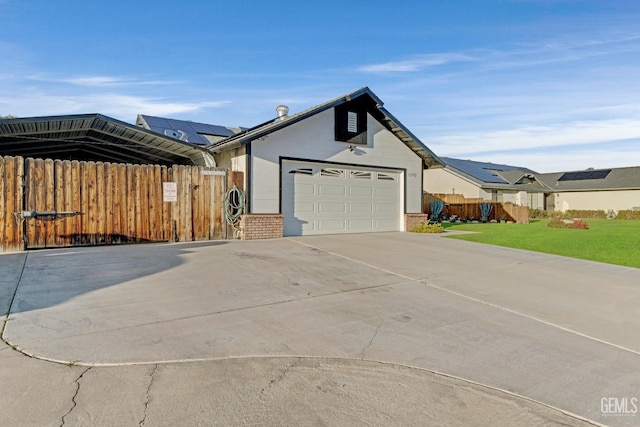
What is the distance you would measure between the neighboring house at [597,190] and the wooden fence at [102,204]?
37.4 metres

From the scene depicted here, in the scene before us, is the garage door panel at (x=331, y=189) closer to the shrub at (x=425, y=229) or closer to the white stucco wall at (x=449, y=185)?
the shrub at (x=425, y=229)

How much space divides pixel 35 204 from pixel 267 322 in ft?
27.9

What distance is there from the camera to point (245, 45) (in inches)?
573

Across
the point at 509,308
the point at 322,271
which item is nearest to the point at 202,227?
the point at 322,271

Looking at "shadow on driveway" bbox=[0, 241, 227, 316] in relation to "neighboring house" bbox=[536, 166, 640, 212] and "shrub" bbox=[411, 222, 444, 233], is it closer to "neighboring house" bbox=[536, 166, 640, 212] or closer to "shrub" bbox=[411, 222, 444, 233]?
"shrub" bbox=[411, 222, 444, 233]

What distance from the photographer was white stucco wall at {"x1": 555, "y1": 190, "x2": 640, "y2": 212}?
34844 mm

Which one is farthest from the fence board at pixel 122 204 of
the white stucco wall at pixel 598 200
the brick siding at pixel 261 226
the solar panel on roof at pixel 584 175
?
the solar panel on roof at pixel 584 175

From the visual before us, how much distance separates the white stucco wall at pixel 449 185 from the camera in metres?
30.3

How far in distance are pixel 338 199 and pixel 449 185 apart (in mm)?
20739

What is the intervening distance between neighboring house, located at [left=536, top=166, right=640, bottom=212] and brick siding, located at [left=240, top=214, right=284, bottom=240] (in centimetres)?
3490

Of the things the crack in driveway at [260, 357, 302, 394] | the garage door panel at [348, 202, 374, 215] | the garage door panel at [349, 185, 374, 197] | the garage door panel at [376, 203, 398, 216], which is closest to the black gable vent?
the garage door panel at [349, 185, 374, 197]

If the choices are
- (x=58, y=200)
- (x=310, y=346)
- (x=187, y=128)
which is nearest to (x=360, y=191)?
(x=58, y=200)

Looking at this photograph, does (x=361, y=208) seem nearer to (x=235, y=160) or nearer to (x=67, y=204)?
(x=235, y=160)

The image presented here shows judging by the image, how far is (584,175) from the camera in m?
40.1
